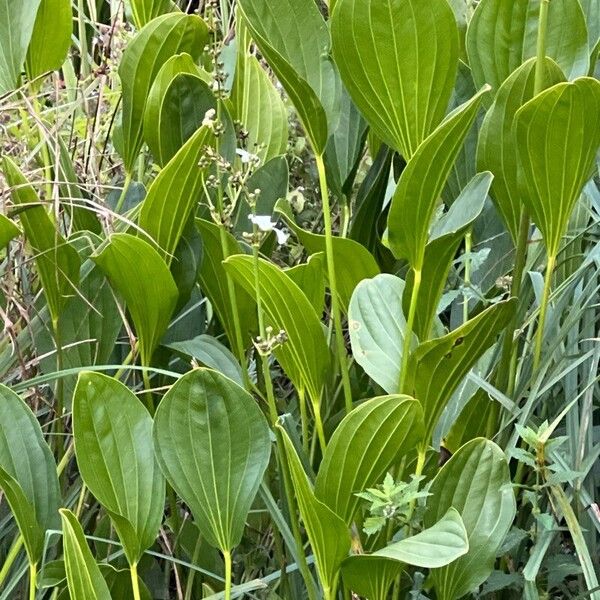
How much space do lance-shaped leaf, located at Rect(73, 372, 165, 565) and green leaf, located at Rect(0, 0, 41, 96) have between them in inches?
17.4

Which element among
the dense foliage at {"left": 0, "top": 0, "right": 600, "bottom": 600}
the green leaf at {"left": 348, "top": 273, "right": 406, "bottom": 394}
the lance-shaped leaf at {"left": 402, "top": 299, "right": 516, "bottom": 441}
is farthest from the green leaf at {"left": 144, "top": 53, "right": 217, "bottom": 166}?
the lance-shaped leaf at {"left": 402, "top": 299, "right": 516, "bottom": 441}

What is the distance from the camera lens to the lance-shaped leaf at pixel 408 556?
0.72m

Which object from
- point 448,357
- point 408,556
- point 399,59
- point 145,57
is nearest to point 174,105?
point 145,57

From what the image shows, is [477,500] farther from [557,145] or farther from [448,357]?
[557,145]

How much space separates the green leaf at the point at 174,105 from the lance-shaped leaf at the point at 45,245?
0.15m

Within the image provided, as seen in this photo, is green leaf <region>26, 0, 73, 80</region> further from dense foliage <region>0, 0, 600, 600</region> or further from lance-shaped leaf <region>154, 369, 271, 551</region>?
lance-shaped leaf <region>154, 369, 271, 551</region>

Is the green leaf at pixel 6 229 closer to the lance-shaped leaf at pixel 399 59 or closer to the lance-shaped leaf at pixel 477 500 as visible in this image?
the lance-shaped leaf at pixel 399 59

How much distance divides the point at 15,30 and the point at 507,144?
1.77 ft

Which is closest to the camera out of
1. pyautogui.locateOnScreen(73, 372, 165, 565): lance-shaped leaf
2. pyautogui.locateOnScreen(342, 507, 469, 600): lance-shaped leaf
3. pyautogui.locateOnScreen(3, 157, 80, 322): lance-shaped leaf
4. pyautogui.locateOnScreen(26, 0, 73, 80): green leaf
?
pyautogui.locateOnScreen(342, 507, 469, 600): lance-shaped leaf

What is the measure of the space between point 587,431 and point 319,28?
0.56 meters

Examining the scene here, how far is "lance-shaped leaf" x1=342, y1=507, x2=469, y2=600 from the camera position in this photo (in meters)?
0.72

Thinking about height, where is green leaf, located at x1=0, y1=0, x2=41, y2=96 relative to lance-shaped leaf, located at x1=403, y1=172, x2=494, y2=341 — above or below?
above

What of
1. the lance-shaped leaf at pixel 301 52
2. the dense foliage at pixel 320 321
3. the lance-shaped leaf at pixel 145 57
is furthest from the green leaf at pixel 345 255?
the lance-shaped leaf at pixel 145 57

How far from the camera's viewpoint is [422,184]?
0.78 meters
